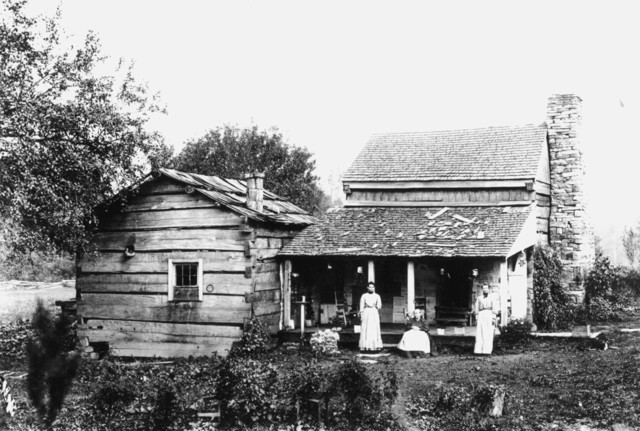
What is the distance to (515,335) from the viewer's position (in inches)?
693

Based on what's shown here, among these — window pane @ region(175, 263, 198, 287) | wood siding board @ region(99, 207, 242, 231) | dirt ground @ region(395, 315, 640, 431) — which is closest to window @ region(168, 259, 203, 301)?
window pane @ region(175, 263, 198, 287)

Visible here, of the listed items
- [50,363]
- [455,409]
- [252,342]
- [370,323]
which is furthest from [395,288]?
[50,363]

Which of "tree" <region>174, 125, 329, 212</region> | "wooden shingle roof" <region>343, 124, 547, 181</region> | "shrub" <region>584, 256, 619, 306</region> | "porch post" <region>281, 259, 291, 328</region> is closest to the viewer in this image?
"porch post" <region>281, 259, 291, 328</region>

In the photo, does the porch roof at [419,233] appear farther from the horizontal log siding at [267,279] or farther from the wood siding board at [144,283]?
the wood siding board at [144,283]

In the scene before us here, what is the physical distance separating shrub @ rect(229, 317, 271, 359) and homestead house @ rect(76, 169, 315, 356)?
287 millimetres

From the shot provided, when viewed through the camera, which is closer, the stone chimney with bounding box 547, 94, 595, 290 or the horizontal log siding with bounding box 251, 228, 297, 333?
the horizontal log siding with bounding box 251, 228, 297, 333

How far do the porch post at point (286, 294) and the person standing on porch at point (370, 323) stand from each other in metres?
2.59

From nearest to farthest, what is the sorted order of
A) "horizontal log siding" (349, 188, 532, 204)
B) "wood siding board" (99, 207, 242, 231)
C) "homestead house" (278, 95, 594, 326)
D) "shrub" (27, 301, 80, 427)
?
1. "shrub" (27, 301, 80, 427)
2. "wood siding board" (99, 207, 242, 231)
3. "homestead house" (278, 95, 594, 326)
4. "horizontal log siding" (349, 188, 532, 204)

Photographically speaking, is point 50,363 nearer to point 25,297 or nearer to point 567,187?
point 567,187

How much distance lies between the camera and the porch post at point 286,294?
19.0 meters

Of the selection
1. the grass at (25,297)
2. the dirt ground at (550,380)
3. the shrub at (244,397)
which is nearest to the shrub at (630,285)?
the dirt ground at (550,380)

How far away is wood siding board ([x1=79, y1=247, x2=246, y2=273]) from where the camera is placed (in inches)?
689

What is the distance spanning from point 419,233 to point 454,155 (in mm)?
5225

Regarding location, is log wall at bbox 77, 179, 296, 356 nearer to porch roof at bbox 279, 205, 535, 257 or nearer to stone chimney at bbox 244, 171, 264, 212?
stone chimney at bbox 244, 171, 264, 212
